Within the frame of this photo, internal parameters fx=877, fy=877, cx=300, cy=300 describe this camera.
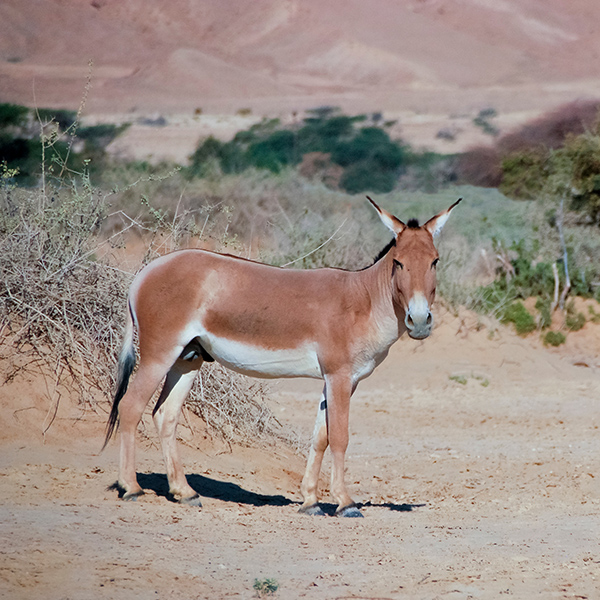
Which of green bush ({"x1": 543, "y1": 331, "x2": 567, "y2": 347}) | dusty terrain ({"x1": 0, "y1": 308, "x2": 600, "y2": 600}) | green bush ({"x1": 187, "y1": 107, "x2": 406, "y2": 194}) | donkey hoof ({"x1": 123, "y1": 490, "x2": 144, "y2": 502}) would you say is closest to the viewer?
dusty terrain ({"x1": 0, "y1": 308, "x2": 600, "y2": 600})

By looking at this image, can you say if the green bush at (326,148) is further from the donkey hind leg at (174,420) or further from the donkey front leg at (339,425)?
the donkey front leg at (339,425)

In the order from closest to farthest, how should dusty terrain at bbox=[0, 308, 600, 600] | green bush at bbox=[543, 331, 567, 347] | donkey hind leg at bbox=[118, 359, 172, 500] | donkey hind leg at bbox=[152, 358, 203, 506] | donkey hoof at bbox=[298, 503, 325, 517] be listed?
dusty terrain at bbox=[0, 308, 600, 600] < donkey hind leg at bbox=[118, 359, 172, 500] < donkey hoof at bbox=[298, 503, 325, 517] < donkey hind leg at bbox=[152, 358, 203, 506] < green bush at bbox=[543, 331, 567, 347]

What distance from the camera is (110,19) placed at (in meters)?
58.8

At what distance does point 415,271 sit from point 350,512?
1.99m

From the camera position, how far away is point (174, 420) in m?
7.25

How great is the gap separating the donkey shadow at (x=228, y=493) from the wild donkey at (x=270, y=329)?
2.11 feet

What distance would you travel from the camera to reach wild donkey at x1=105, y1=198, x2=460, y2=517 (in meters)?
6.90

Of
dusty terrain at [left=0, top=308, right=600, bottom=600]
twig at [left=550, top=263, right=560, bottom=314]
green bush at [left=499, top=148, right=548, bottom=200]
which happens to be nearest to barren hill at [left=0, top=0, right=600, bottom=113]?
green bush at [left=499, top=148, right=548, bottom=200]

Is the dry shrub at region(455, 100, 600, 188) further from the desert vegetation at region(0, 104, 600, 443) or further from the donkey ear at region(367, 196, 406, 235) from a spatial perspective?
the donkey ear at region(367, 196, 406, 235)

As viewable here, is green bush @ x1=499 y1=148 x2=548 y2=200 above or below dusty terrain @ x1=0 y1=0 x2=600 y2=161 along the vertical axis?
below

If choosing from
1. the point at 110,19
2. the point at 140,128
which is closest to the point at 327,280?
the point at 140,128

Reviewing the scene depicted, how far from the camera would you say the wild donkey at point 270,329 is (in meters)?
6.90

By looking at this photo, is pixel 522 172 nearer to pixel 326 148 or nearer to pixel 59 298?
pixel 326 148

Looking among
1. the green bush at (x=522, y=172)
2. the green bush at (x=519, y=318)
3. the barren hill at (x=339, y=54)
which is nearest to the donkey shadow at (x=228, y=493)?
the green bush at (x=519, y=318)
